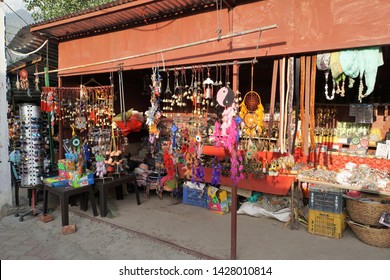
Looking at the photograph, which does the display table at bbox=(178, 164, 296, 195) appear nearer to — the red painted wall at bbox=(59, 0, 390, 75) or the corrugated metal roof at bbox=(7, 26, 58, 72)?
the red painted wall at bbox=(59, 0, 390, 75)

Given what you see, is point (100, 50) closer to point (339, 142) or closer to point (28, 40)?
Result: point (28, 40)

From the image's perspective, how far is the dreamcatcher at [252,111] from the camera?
17.9 ft

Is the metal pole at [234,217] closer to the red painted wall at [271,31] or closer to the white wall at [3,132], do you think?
Result: the red painted wall at [271,31]

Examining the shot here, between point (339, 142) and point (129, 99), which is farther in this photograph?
point (129, 99)

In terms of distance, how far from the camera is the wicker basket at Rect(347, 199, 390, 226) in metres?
4.32

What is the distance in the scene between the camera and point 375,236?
4.29 m

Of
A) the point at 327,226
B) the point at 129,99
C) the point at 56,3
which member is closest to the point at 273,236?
the point at 327,226

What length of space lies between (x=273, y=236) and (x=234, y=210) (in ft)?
4.65

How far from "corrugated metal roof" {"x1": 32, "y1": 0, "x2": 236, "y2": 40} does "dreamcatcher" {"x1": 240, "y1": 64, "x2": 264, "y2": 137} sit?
1.77 m

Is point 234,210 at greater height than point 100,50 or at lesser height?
lesser

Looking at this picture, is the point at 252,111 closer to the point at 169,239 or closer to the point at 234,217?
the point at 234,217

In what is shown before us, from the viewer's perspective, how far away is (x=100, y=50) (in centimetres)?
615

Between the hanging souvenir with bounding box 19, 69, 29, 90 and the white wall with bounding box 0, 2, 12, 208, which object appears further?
the hanging souvenir with bounding box 19, 69, 29, 90

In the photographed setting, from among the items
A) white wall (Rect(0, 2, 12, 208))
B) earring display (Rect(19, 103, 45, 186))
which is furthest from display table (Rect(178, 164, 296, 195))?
white wall (Rect(0, 2, 12, 208))
